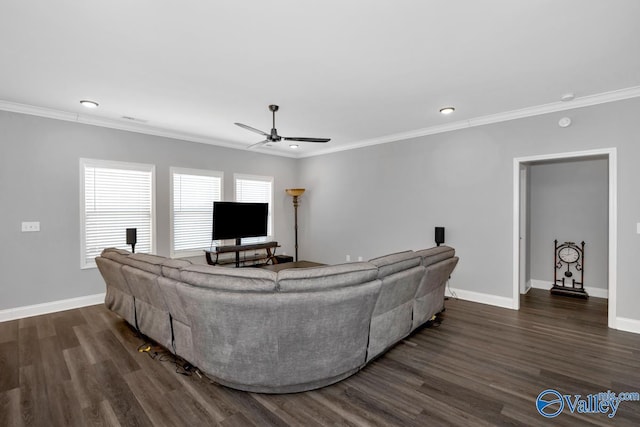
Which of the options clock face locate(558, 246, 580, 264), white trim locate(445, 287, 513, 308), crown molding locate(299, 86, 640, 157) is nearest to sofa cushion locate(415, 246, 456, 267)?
white trim locate(445, 287, 513, 308)

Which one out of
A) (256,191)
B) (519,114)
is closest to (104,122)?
(256,191)

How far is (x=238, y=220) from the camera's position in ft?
19.2

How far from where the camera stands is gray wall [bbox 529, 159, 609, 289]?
4.86 m

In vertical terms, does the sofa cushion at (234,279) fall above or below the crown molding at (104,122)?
below

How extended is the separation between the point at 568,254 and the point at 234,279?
561 centimetres

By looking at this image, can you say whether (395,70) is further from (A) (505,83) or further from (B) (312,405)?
(B) (312,405)

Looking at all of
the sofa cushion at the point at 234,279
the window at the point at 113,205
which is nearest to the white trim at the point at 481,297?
the sofa cushion at the point at 234,279

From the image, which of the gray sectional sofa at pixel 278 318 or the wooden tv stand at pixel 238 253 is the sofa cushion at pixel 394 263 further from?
the wooden tv stand at pixel 238 253

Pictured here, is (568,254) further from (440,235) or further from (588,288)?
(440,235)

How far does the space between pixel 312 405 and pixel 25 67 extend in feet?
13.1

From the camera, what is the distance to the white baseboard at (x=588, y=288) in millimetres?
4838

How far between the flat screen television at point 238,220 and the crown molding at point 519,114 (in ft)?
8.09

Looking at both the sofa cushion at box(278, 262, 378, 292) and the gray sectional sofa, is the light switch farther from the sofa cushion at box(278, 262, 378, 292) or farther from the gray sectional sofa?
the sofa cushion at box(278, 262, 378, 292)

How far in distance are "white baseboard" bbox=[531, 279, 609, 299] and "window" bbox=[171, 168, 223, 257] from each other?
20.1 feet
